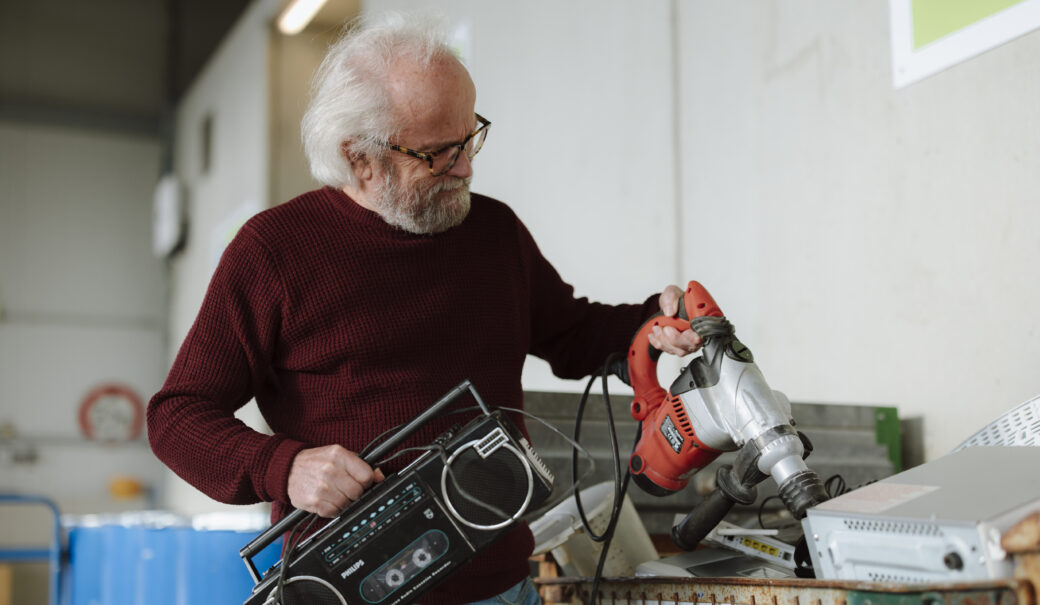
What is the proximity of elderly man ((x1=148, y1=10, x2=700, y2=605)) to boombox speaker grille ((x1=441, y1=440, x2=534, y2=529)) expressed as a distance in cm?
9

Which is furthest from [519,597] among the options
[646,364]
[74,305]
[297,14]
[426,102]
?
[74,305]

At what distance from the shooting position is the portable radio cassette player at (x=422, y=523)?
1.09 m

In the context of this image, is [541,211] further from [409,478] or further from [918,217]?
[409,478]

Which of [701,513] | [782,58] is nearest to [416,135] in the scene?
[701,513]

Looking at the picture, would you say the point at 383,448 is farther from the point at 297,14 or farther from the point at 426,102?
the point at 297,14

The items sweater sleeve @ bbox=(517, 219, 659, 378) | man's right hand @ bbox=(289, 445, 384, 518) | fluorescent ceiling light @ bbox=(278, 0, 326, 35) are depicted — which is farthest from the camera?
fluorescent ceiling light @ bbox=(278, 0, 326, 35)

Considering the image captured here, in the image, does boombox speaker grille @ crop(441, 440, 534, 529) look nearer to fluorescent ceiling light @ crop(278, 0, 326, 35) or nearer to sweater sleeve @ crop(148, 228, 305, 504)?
sweater sleeve @ crop(148, 228, 305, 504)

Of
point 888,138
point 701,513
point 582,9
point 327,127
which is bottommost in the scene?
point 701,513

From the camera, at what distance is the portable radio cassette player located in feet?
3.57

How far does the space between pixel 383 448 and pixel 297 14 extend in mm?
4389

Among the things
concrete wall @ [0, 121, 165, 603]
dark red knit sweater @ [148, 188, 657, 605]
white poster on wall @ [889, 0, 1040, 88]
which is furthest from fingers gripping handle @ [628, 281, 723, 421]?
concrete wall @ [0, 121, 165, 603]

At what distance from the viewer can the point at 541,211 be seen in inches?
129

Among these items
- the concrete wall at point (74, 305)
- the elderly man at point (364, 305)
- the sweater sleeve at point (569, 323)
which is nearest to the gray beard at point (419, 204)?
the elderly man at point (364, 305)

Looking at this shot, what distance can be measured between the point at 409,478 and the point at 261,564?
1.79 feet
